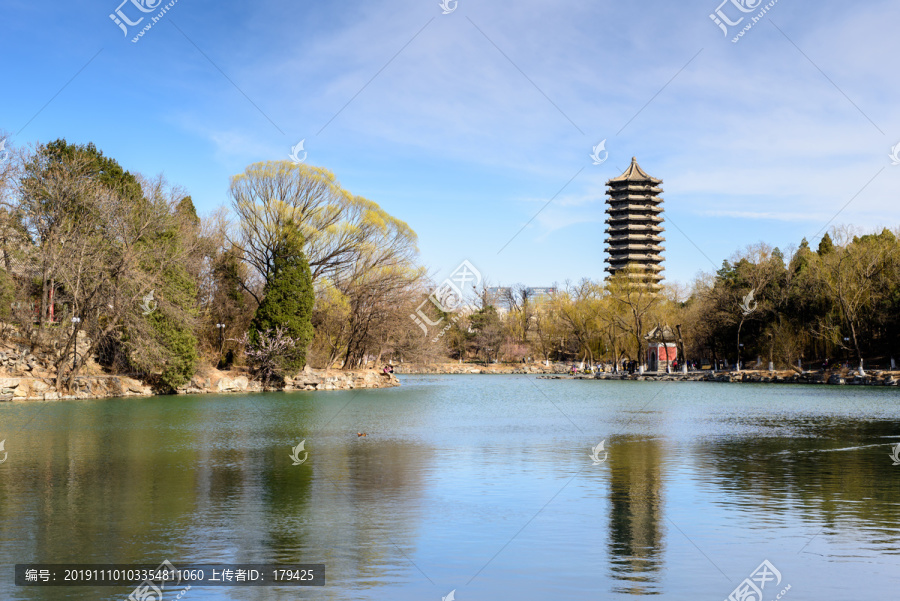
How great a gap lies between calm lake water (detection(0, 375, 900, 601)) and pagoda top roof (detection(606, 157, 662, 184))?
7668cm

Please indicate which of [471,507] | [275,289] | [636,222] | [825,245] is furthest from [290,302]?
[636,222]

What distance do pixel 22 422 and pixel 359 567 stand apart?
19163 mm

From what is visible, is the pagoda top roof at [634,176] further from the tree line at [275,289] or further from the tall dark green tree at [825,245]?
the tall dark green tree at [825,245]

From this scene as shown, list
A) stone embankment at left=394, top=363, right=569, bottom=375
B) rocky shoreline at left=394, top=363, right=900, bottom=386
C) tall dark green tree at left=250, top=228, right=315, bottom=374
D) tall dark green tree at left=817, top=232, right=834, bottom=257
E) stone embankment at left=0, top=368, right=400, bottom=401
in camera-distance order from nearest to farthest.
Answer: stone embankment at left=0, top=368, right=400, bottom=401
tall dark green tree at left=250, top=228, right=315, bottom=374
rocky shoreline at left=394, top=363, right=900, bottom=386
tall dark green tree at left=817, top=232, right=834, bottom=257
stone embankment at left=394, top=363, right=569, bottom=375

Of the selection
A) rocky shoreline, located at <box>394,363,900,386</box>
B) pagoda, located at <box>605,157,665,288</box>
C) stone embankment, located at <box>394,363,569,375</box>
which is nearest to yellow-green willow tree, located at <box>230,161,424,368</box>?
rocky shoreline, located at <box>394,363,900,386</box>

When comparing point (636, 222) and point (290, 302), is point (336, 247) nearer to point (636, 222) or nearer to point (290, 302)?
point (290, 302)

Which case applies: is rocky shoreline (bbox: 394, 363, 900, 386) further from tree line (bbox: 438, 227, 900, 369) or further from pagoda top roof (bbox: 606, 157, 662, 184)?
pagoda top roof (bbox: 606, 157, 662, 184)

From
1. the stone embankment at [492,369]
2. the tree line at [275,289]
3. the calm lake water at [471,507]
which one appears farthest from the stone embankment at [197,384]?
the stone embankment at [492,369]

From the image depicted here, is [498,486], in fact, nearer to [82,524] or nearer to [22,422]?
[82,524]

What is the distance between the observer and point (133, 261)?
115ft

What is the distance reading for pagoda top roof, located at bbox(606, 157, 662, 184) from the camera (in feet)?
313

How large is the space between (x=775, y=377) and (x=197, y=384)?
4088 centimetres

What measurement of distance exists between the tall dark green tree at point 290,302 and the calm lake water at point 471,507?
21.5 metres

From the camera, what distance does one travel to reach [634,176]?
9606cm
